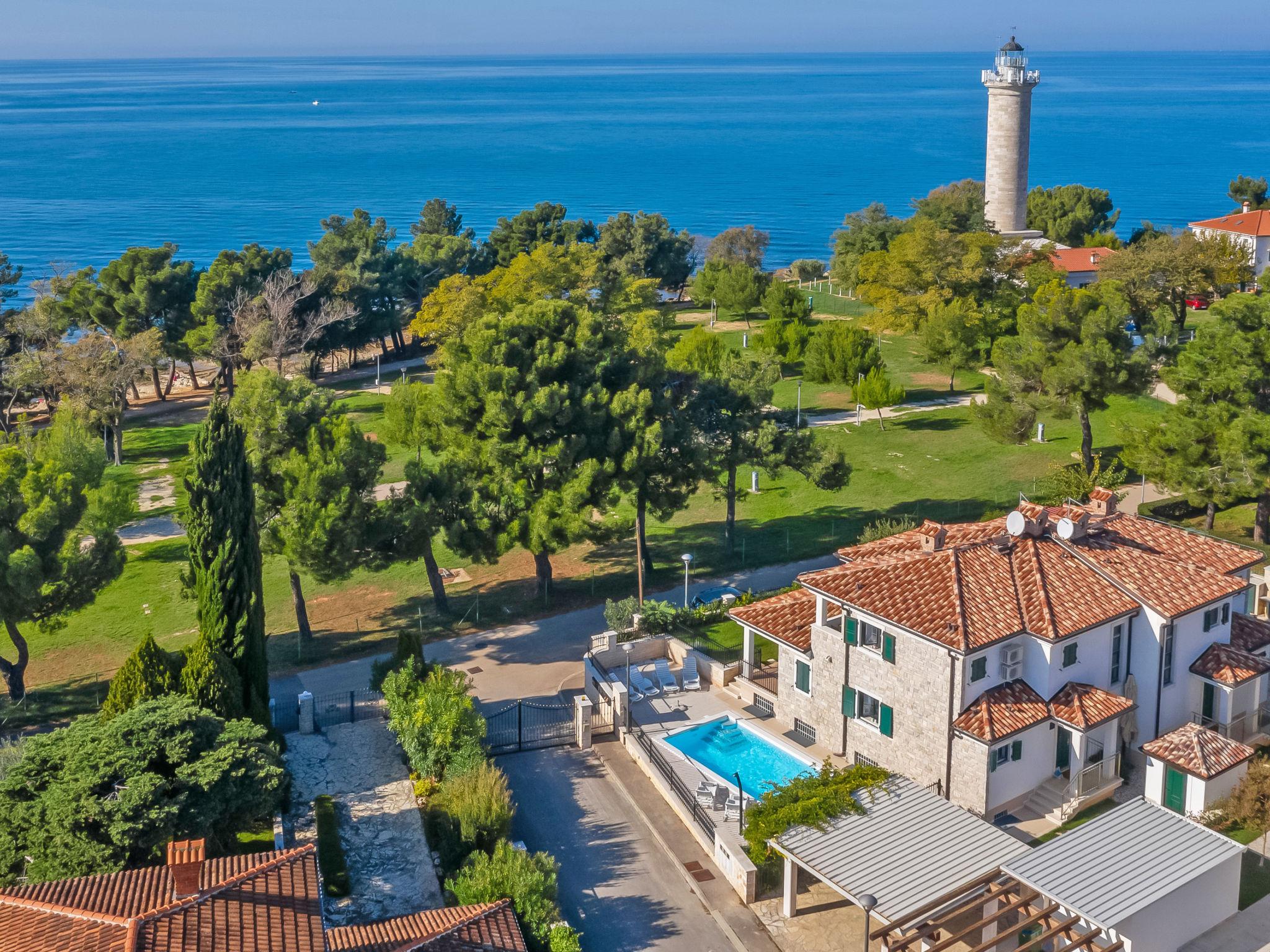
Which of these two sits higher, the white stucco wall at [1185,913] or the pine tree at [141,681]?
the pine tree at [141,681]

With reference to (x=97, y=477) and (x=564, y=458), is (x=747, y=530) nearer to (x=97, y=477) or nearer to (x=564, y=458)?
(x=564, y=458)

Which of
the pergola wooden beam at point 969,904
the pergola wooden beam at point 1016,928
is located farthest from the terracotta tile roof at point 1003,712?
the pergola wooden beam at point 1016,928

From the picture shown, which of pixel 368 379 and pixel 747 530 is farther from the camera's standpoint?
pixel 368 379

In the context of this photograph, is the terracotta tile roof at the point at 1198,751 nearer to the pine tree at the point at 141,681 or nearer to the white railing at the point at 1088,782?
the white railing at the point at 1088,782

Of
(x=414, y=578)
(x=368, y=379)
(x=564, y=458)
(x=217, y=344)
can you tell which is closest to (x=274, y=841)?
(x=564, y=458)

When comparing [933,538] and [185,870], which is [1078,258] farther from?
[185,870]

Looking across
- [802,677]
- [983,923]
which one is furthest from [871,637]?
[983,923]
